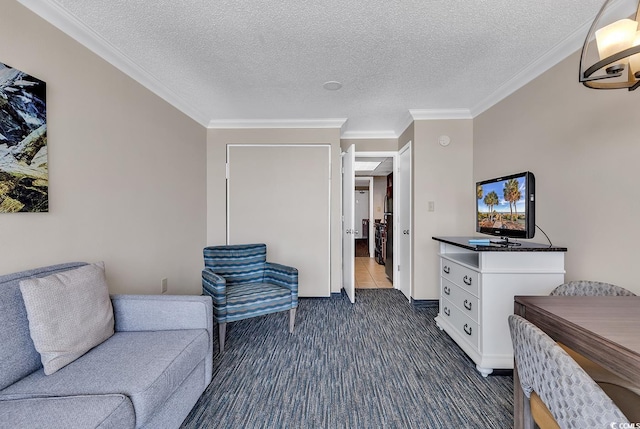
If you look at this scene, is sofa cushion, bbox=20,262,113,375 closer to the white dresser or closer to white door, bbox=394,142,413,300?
the white dresser

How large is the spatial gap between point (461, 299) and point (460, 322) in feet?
0.68

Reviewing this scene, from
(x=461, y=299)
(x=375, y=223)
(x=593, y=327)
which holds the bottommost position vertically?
(x=461, y=299)

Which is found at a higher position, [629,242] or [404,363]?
[629,242]

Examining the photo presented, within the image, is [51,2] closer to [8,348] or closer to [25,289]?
[25,289]

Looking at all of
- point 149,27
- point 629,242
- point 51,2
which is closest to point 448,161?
point 629,242

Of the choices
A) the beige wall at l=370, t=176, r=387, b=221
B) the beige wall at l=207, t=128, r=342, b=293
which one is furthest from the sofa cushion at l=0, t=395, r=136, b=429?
the beige wall at l=370, t=176, r=387, b=221

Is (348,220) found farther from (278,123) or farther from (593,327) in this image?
(593,327)

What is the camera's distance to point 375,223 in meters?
7.02

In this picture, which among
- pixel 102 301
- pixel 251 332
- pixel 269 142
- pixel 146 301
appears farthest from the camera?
pixel 269 142

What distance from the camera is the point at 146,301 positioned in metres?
1.70

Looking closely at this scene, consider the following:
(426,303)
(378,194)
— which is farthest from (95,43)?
(378,194)

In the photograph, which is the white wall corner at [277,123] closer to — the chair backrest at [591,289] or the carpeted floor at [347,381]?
the carpeted floor at [347,381]

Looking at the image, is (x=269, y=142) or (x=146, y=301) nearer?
(x=146, y=301)

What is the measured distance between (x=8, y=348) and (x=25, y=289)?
245 millimetres
